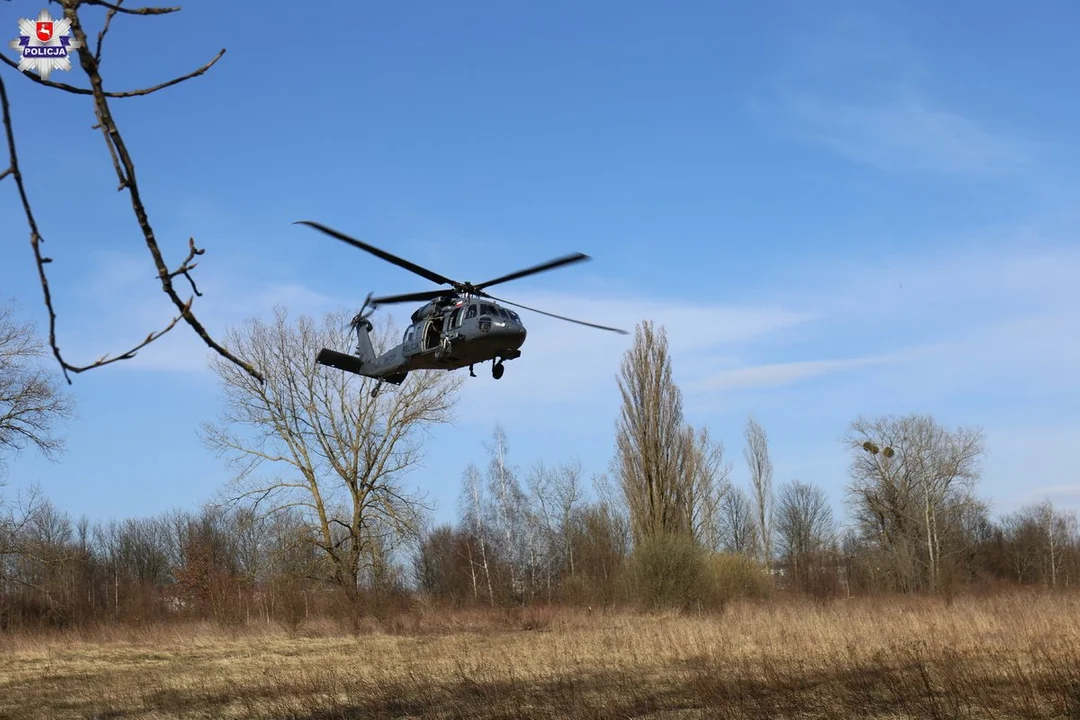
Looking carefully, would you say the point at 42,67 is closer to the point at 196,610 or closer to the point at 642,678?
the point at 642,678

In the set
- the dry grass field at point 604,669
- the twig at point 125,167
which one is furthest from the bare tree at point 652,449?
the twig at point 125,167

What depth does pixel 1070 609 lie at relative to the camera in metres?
20.8

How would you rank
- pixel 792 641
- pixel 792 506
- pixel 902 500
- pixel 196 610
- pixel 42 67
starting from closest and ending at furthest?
pixel 42 67
pixel 792 641
pixel 196 610
pixel 902 500
pixel 792 506

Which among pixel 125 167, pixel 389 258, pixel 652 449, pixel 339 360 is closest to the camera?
pixel 125 167

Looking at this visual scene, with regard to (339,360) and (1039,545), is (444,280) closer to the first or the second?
(339,360)

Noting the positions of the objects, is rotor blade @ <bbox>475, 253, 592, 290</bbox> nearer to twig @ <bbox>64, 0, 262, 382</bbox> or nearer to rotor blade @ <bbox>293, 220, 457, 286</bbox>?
rotor blade @ <bbox>293, 220, 457, 286</bbox>

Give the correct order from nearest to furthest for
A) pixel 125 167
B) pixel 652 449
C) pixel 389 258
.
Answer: pixel 125 167 → pixel 389 258 → pixel 652 449

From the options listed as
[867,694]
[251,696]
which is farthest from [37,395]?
[867,694]

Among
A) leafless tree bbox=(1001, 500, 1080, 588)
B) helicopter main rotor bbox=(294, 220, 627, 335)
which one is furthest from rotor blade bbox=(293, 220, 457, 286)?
leafless tree bbox=(1001, 500, 1080, 588)

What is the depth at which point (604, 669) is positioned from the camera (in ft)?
49.9

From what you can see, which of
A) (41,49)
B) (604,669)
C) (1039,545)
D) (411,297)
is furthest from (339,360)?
(1039,545)

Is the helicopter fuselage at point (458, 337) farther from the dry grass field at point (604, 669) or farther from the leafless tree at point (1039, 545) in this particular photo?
the leafless tree at point (1039, 545)

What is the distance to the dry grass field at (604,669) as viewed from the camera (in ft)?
36.1

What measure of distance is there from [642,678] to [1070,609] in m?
12.1
